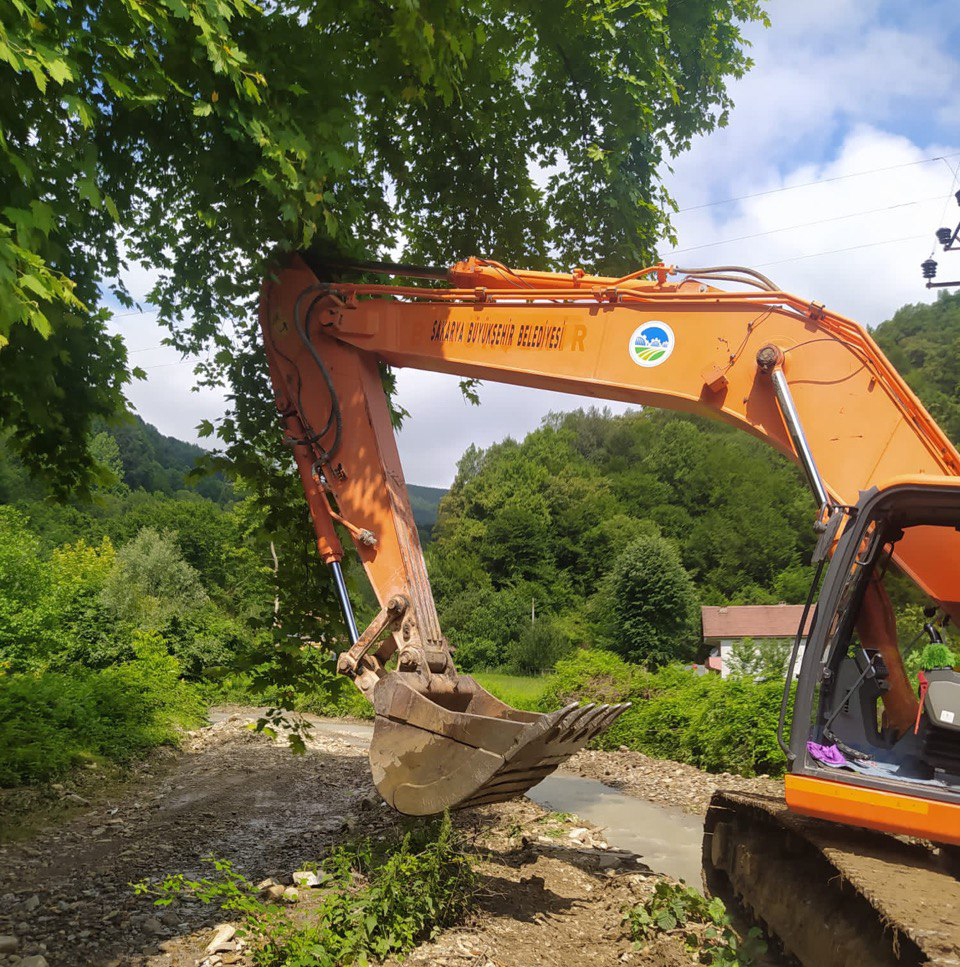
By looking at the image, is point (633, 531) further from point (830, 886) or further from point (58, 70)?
point (58, 70)

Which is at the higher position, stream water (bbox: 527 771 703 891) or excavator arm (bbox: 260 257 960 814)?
excavator arm (bbox: 260 257 960 814)

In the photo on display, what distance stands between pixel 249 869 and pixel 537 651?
35.4m

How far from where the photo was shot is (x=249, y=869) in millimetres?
6660

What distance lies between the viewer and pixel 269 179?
5086 mm

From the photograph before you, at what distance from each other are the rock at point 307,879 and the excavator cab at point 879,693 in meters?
3.30

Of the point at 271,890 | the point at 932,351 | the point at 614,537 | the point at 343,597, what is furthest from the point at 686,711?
the point at 932,351

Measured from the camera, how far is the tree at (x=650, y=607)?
137 ft

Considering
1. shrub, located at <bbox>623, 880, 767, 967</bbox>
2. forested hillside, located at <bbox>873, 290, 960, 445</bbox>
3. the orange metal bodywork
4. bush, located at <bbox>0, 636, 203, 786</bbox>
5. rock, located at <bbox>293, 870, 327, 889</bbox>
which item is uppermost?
forested hillside, located at <bbox>873, 290, 960, 445</bbox>

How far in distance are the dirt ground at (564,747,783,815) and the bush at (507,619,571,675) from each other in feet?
83.3

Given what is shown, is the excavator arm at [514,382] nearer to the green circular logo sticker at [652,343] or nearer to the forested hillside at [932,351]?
the green circular logo sticker at [652,343]

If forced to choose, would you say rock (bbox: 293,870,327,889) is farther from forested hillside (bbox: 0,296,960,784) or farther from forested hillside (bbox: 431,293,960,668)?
forested hillside (bbox: 431,293,960,668)

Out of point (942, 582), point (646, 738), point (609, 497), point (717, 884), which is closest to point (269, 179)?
point (942, 582)

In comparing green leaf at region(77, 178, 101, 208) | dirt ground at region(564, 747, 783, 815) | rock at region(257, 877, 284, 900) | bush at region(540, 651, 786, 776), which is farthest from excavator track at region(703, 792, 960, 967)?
bush at region(540, 651, 786, 776)

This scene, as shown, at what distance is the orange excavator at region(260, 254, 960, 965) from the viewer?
3.78 metres
